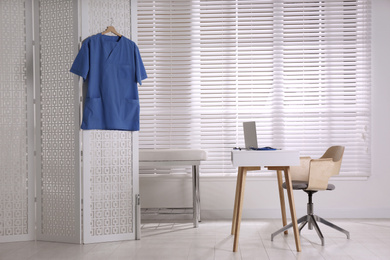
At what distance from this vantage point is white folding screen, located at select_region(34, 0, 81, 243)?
410cm

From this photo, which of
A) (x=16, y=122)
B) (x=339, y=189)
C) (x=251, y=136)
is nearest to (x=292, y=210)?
(x=251, y=136)

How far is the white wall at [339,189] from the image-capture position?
211 inches

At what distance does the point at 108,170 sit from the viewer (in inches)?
165

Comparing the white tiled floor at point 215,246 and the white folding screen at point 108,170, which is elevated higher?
the white folding screen at point 108,170

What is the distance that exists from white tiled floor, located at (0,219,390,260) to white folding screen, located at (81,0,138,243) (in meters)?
0.17

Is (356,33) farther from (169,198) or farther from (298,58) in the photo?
(169,198)

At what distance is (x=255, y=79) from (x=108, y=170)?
2.13m

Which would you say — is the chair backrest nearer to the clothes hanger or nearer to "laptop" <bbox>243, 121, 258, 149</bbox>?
"laptop" <bbox>243, 121, 258, 149</bbox>

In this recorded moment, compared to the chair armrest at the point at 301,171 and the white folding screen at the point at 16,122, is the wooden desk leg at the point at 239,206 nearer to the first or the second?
the chair armrest at the point at 301,171

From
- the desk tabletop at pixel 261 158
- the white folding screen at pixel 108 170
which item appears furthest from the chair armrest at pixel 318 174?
the white folding screen at pixel 108 170

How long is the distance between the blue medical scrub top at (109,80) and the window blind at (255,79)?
1.15 meters

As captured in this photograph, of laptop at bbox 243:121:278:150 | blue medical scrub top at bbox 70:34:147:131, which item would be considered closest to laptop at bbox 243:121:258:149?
laptop at bbox 243:121:278:150

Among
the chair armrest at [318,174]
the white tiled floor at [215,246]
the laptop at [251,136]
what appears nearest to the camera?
the white tiled floor at [215,246]

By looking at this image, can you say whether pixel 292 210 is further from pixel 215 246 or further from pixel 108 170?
pixel 108 170
